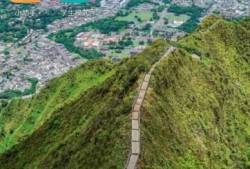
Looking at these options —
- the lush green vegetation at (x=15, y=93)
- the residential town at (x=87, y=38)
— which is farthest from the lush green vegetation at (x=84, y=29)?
the lush green vegetation at (x=15, y=93)

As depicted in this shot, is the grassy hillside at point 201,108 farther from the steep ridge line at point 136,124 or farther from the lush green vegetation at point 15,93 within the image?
the lush green vegetation at point 15,93

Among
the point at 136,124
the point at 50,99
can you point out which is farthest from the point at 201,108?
the point at 50,99

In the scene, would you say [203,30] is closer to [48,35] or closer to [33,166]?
[33,166]

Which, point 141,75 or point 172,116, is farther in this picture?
point 141,75

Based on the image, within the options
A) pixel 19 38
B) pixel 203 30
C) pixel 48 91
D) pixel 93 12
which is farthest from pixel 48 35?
pixel 203 30

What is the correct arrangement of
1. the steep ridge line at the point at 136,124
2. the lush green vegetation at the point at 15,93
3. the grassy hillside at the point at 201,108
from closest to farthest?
the steep ridge line at the point at 136,124 → the grassy hillside at the point at 201,108 → the lush green vegetation at the point at 15,93

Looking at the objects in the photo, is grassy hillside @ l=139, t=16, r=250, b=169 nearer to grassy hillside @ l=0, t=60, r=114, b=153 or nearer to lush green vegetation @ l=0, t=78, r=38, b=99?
grassy hillside @ l=0, t=60, r=114, b=153
